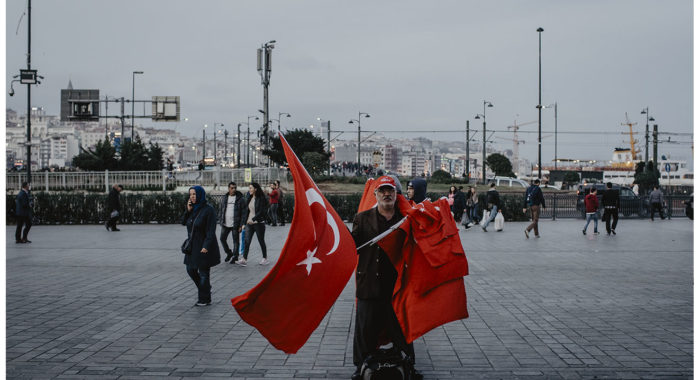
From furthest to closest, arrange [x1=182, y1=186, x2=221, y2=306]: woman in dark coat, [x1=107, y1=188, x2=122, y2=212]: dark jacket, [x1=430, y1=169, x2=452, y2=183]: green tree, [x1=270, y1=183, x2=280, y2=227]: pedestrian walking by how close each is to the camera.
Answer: [x1=430, y1=169, x2=452, y2=183]: green tree
[x1=270, y1=183, x2=280, y2=227]: pedestrian walking
[x1=107, y1=188, x2=122, y2=212]: dark jacket
[x1=182, y1=186, x2=221, y2=306]: woman in dark coat

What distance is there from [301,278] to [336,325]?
8.71ft

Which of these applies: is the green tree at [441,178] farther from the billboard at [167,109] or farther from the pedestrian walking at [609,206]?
the pedestrian walking at [609,206]

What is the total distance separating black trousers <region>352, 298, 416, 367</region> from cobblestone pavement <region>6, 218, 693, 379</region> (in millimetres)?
376

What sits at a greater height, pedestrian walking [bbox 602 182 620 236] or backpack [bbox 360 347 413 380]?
pedestrian walking [bbox 602 182 620 236]

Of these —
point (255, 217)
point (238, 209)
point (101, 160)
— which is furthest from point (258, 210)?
point (101, 160)

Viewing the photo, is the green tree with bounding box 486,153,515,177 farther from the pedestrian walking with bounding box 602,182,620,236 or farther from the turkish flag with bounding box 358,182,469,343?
the turkish flag with bounding box 358,182,469,343

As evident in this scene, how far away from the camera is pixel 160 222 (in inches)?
942

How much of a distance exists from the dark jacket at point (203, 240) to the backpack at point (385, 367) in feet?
11.9

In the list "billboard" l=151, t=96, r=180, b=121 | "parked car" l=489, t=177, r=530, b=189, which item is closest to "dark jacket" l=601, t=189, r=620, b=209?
"billboard" l=151, t=96, r=180, b=121

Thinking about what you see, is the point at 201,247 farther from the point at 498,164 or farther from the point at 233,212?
the point at 498,164

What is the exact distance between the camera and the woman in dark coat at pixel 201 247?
8.01 metres

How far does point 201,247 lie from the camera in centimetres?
812

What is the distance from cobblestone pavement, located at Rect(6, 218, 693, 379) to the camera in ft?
17.9

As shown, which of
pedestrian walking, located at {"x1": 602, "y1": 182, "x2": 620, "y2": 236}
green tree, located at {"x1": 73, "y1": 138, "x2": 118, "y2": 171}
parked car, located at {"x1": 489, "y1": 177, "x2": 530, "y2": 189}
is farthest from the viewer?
parked car, located at {"x1": 489, "y1": 177, "x2": 530, "y2": 189}
